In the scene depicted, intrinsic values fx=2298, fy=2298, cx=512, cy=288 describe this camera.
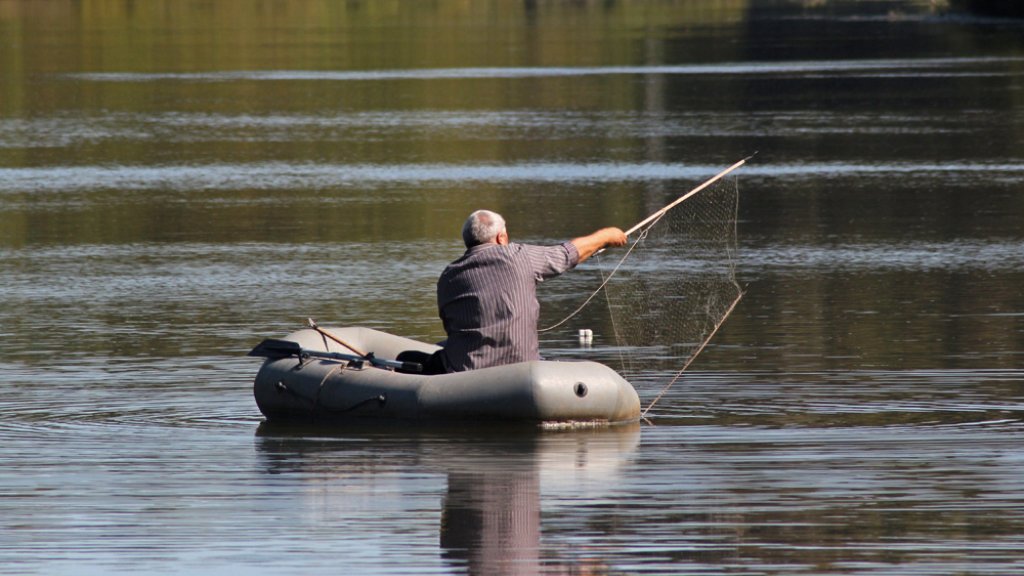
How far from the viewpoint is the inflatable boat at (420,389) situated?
41.5ft

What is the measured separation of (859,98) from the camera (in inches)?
1823

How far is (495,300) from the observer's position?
509 inches

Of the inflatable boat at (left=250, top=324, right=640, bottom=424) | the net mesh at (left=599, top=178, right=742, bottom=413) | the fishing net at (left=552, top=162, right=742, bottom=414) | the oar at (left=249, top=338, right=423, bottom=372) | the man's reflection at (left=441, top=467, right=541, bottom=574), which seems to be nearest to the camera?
the man's reflection at (left=441, top=467, right=541, bottom=574)

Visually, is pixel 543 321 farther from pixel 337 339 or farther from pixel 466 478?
pixel 466 478

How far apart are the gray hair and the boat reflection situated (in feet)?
3.53

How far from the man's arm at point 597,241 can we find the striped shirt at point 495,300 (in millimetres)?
64

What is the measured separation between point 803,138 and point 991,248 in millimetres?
14545

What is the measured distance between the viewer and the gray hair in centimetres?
1299

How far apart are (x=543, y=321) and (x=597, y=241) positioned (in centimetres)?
482

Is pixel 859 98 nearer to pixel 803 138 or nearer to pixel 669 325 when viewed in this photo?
pixel 803 138

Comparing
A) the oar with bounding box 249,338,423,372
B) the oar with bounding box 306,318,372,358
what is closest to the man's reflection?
the oar with bounding box 249,338,423,372

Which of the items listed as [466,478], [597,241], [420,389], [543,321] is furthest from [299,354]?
[543,321]

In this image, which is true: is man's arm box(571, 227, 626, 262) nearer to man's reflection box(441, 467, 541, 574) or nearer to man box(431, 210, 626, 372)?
man box(431, 210, 626, 372)

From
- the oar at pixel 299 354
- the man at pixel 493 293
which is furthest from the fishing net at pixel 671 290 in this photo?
the oar at pixel 299 354
